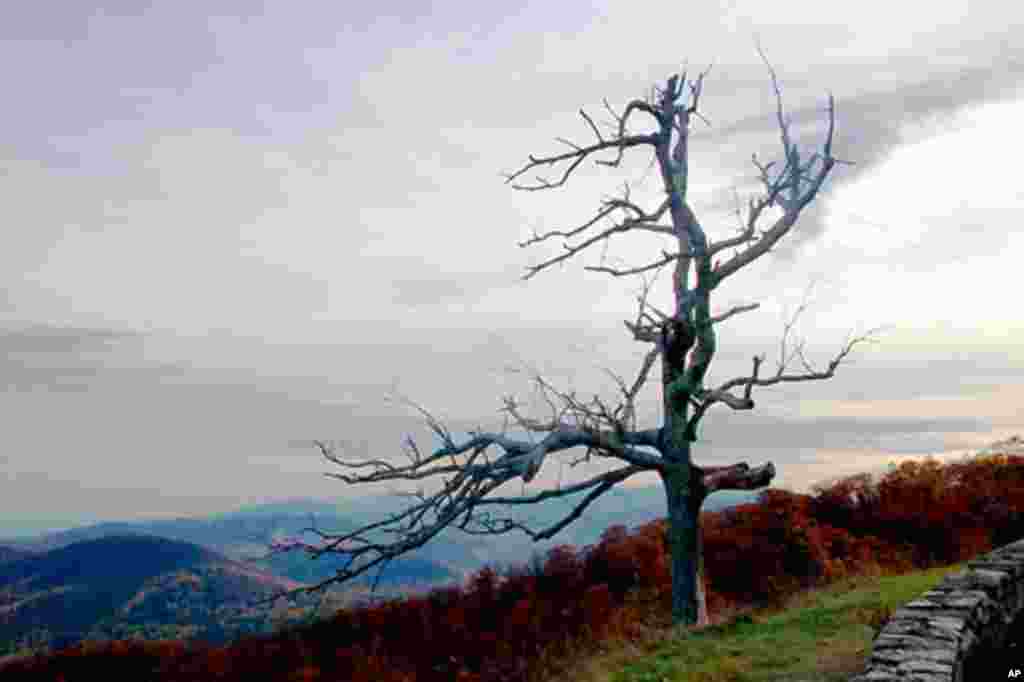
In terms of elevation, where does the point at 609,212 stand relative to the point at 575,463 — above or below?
above

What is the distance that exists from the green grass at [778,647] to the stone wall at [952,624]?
3.55 feet

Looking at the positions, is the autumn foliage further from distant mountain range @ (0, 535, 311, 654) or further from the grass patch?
distant mountain range @ (0, 535, 311, 654)

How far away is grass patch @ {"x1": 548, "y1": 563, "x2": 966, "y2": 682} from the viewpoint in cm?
1025

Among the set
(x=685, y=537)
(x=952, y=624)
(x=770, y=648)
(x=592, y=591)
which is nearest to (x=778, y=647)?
(x=770, y=648)

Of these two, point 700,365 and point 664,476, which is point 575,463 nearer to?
point 664,476

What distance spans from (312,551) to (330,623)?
9.12 feet

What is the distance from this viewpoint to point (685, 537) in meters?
14.0

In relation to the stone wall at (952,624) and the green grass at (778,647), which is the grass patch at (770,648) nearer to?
the green grass at (778,647)

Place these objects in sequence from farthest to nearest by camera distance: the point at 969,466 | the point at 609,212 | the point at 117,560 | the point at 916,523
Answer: the point at 117,560, the point at 969,466, the point at 916,523, the point at 609,212

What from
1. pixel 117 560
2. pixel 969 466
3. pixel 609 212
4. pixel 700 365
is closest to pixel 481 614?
pixel 700 365

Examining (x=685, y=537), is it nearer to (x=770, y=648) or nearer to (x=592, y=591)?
(x=592, y=591)

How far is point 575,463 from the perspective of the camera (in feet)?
45.6

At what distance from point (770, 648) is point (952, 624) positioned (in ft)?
10.4

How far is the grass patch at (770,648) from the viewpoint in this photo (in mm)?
10250
